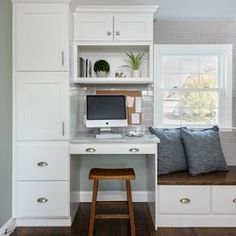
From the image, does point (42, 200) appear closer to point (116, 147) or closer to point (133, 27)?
point (116, 147)

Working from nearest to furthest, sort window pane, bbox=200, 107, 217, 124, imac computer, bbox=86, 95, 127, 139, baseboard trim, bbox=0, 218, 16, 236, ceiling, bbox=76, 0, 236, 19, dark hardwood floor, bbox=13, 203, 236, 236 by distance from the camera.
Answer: baseboard trim, bbox=0, 218, 16, 236 < dark hardwood floor, bbox=13, 203, 236, 236 < ceiling, bbox=76, 0, 236, 19 < imac computer, bbox=86, 95, 127, 139 < window pane, bbox=200, 107, 217, 124

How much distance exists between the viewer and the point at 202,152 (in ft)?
9.60

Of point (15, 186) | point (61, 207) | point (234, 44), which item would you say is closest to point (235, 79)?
point (234, 44)

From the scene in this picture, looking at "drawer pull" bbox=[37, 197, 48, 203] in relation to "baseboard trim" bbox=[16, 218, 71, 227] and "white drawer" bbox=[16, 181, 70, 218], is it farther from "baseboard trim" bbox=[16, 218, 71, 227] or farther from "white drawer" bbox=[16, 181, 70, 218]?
"baseboard trim" bbox=[16, 218, 71, 227]

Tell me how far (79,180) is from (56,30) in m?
1.74

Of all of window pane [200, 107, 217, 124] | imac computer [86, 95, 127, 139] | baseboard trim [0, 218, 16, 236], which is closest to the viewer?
baseboard trim [0, 218, 16, 236]

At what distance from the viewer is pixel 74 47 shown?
117 inches

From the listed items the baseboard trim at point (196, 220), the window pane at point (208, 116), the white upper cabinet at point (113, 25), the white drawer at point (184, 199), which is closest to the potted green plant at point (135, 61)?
the white upper cabinet at point (113, 25)

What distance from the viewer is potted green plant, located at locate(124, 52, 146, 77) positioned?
313 cm

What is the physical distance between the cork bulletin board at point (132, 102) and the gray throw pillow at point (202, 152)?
1.94ft

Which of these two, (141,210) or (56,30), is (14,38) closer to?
(56,30)

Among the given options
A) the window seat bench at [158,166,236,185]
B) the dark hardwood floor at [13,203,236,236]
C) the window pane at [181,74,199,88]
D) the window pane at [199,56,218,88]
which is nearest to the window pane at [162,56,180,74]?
the window pane at [181,74,199,88]

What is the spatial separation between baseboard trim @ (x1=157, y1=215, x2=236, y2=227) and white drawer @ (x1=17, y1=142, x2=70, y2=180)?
1.05 metres

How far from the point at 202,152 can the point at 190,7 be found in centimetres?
157
